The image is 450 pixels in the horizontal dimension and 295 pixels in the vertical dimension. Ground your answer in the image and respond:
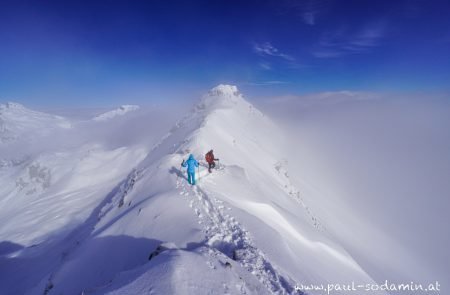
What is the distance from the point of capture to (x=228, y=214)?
13234 millimetres

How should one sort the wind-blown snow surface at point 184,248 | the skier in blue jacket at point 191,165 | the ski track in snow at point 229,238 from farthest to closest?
the skier in blue jacket at point 191,165 < the ski track in snow at point 229,238 < the wind-blown snow surface at point 184,248

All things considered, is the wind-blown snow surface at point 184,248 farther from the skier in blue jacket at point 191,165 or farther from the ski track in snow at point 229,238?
the skier in blue jacket at point 191,165

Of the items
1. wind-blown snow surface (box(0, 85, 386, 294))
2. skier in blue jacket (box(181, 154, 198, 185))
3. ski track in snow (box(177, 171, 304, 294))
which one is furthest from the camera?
skier in blue jacket (box(181, 154, 198, 185))

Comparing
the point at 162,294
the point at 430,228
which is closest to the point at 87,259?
the point at 162,294

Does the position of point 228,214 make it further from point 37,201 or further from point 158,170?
point 37,201

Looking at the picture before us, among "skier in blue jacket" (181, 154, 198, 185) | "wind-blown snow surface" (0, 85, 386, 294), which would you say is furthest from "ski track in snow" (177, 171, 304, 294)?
"skier in blue jacket" (181, 154, 198, 185)

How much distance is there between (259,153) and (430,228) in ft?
155

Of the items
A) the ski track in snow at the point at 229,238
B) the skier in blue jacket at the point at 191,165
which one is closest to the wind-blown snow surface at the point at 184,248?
the ski track in snow at the point at 229,238

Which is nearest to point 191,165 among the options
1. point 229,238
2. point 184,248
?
point 229,238

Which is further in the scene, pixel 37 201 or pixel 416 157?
pixel 416 157

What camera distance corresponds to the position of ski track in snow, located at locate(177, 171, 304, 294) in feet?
27.6

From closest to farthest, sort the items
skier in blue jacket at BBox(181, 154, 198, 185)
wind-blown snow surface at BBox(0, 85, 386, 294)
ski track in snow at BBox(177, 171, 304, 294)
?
wind-blown snow surface at BBox(0, 85, 386, 294), ski track in snow at BBox(177, 171, 304, 294), skier in blue jacket at BBox(181, 154, 198, 185)

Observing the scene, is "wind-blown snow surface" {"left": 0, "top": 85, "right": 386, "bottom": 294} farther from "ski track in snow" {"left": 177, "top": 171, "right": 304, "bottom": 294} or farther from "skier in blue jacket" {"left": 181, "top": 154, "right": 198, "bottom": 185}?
"skier in blue jacket" {"left": 181, "top": 154, "right": 198, "bottom": 185}

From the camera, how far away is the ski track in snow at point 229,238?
841 cm
